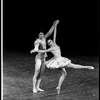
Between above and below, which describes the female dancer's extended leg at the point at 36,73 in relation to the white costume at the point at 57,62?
below

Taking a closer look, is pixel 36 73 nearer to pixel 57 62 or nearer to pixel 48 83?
pixel 57 62

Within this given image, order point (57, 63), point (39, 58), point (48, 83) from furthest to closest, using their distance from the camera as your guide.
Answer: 1. point (48, 83)
2. point (39, 58)
3. point (57, 63)

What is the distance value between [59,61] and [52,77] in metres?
1.84

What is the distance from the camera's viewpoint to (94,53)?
44.5ft

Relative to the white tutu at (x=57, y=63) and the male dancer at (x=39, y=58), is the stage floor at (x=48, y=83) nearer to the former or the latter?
the male dancer at (x=39, y=58)

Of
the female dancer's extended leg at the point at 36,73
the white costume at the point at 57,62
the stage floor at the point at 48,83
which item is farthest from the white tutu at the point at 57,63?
the stage floor at the point at 48,83

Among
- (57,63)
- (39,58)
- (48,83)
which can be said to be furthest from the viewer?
(48,83)

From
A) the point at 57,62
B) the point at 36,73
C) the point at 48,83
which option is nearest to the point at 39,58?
the point at 36,73

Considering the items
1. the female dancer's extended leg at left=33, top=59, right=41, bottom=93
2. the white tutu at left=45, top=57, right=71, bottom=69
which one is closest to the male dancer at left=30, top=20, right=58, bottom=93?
the female dancer's extended leg at left=33, top=59, right=41, bottom=93

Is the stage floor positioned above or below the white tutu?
below

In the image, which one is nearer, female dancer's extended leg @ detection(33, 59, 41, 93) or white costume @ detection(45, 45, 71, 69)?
white costume @ detection(45, 45, 71, 69)

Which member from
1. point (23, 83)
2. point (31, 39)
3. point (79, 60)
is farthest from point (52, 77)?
point (31, 39)

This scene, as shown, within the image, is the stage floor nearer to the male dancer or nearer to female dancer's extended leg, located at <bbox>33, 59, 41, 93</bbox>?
female dancer's extended leg, located at <bbox>33, 59, 41, 93</bbox>

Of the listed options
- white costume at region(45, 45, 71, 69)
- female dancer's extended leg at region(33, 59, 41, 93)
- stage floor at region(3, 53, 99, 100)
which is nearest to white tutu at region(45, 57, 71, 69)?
white costume at region(45, 45, 71, 69)
